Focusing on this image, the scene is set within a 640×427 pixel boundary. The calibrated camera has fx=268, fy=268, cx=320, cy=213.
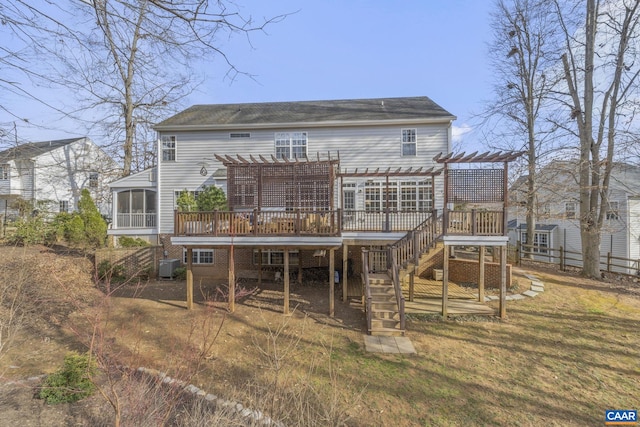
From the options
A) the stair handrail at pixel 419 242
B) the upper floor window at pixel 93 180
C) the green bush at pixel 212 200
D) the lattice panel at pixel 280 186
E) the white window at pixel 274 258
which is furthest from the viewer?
the upper floor window at pixel 93 180

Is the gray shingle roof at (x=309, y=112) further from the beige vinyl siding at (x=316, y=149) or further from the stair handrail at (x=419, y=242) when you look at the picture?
the stair handrail at (x=419, y=242)

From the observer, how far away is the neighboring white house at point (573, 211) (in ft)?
43.0

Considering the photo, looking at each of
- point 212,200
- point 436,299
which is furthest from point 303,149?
point 436,299

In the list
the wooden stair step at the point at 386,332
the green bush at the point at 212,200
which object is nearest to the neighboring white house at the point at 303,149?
the green bush at the point at 212,200

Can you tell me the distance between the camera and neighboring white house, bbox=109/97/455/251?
42.4ft

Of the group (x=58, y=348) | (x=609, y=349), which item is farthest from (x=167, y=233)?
(x=609, y=349)

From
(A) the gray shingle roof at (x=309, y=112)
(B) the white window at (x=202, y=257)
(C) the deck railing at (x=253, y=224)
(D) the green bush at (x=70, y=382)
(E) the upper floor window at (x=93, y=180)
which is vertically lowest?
(D) the green bush at (x=70, y=382)

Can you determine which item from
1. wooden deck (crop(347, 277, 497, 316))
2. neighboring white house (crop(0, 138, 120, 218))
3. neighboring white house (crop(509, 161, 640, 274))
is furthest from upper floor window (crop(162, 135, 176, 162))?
neighboring white house (crop(509, 161, 640, 274))

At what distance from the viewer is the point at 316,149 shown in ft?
44.9

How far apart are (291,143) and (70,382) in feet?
38.0

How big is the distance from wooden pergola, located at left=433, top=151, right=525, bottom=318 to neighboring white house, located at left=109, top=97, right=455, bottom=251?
3.66 m

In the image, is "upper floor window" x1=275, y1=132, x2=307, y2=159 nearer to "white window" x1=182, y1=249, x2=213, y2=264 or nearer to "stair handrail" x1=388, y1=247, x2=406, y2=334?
"white window" x1=182, y1=249, x2=213, y2=264

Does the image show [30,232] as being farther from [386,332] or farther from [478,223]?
[478,223]

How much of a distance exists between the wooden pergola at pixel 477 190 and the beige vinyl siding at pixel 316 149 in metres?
3.93
